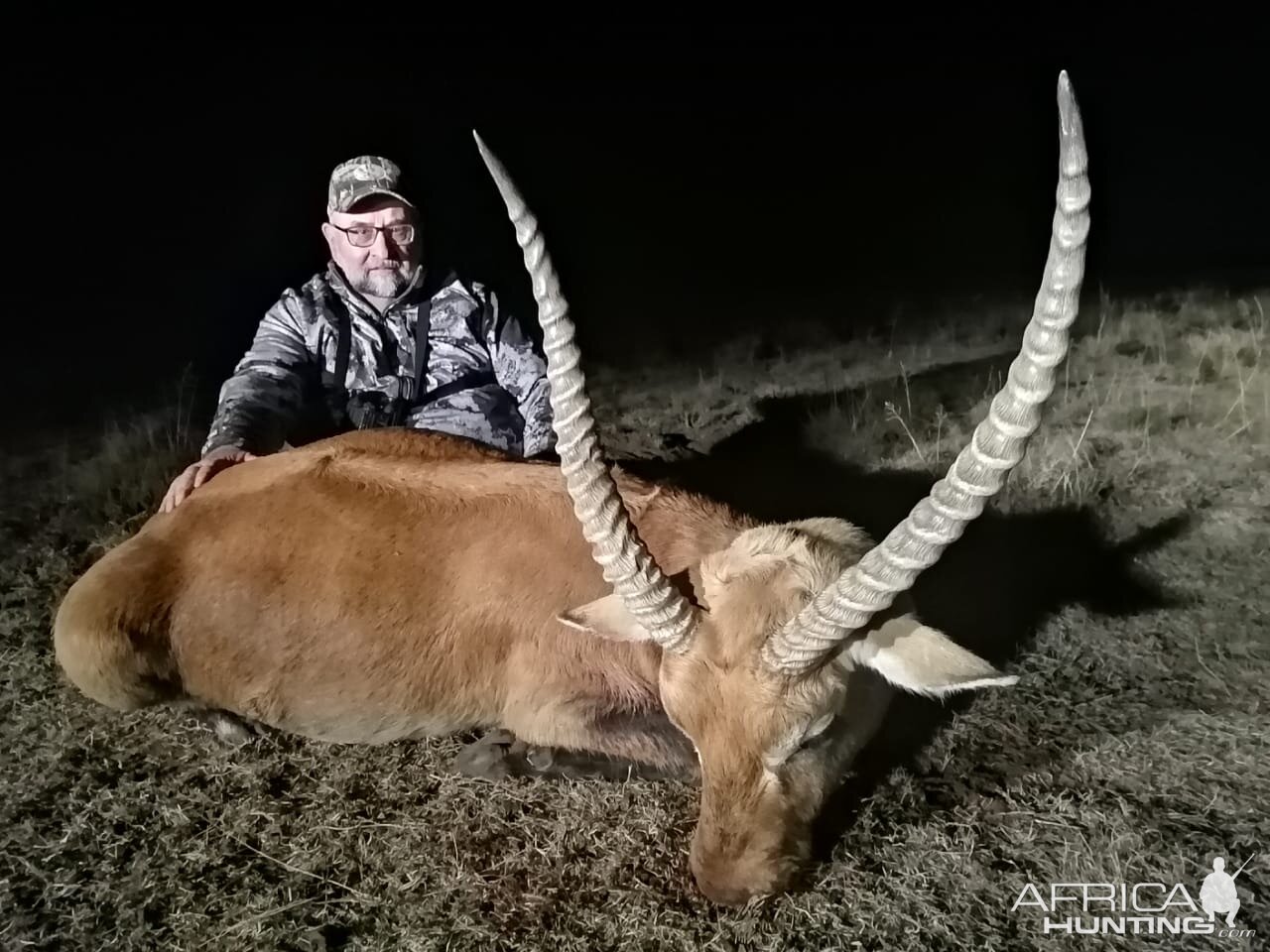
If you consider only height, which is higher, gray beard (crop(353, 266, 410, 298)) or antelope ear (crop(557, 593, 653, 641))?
gray beard (crop(353, 266, 410, 298))

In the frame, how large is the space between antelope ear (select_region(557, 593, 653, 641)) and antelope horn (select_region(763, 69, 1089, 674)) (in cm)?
58

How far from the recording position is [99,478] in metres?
6.35

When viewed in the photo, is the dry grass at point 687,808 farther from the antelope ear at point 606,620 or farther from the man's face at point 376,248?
the man's face at point 376,248

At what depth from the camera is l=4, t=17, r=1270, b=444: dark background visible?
8.02 metres

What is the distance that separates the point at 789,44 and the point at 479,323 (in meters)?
9.42

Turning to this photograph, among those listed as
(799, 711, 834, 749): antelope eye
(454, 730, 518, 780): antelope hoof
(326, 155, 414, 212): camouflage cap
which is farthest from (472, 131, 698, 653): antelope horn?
(326, 155, 414, 212): camouflage cap

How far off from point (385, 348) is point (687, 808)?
125 inches

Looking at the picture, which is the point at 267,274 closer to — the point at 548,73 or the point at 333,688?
the point at 548,73

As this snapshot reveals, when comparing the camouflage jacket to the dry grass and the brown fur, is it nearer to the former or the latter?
the brown fur

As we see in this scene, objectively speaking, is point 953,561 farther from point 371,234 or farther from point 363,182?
point 363,182

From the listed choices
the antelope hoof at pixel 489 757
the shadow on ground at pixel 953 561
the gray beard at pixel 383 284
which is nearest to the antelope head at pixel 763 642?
the shadow on ground at pixel 953 561

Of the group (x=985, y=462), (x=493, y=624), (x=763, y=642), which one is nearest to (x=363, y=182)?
(x=493, y=624)

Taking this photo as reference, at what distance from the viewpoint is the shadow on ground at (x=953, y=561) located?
4.13m

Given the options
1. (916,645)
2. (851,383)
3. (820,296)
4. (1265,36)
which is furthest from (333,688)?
(1265,36)
